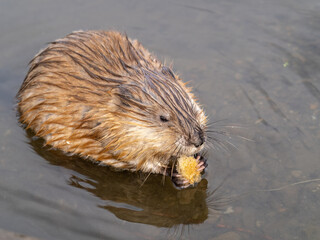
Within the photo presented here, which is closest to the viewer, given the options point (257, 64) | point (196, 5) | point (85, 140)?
point (85, 140)

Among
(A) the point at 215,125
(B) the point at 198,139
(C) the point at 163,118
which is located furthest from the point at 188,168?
(A) the point at 215,125

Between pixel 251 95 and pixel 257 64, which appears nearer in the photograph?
pixel 251 95

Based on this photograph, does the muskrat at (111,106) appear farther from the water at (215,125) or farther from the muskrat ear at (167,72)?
the water at (215,125)

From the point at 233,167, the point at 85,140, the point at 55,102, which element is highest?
the point at 55,102

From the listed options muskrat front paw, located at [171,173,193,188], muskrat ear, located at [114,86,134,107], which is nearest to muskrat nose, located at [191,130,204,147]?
muskrat front paw, located at [171,173,193,188]

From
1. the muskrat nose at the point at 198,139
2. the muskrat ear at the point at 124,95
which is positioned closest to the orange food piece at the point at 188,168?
the muskrat nose at the point at 198,139

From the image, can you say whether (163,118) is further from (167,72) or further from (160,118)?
(167,72)

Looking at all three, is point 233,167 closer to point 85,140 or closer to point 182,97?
point 182,97

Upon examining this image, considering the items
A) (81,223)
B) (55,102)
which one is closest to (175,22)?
(55,102)
